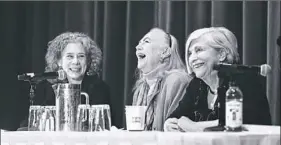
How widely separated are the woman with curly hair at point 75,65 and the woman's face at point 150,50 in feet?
0.73

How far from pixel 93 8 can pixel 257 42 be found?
905mm

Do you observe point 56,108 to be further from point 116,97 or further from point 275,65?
point 275,65

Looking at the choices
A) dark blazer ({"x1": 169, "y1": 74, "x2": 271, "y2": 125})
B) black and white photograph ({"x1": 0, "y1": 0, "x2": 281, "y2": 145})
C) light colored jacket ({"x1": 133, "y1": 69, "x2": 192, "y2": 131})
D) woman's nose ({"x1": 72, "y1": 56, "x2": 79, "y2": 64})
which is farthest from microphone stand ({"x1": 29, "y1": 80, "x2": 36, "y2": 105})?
dark blazer ({"x1": 169, "y1": 74, "x2": 271, "y2": 125})

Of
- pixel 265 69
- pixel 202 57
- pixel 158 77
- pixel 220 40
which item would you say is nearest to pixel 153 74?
pixel 158 77

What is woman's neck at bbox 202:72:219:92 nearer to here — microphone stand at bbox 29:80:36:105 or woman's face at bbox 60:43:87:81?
woman's face at bbox 60:43:87:81

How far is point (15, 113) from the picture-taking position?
Result: 2.91 m

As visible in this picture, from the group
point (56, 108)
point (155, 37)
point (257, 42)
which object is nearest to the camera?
point (56, 108)

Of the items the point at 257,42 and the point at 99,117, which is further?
the point at 257,42

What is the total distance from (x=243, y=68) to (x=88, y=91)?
2.89 ft

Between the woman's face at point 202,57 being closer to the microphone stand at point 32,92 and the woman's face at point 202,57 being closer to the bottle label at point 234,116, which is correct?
the bottle label at point 234,116

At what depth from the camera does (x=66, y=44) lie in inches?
113

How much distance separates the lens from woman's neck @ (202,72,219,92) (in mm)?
2543

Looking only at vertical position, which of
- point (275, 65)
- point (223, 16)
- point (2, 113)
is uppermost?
point (223, 16)

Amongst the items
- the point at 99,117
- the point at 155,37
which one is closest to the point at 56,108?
the point at 99,117
